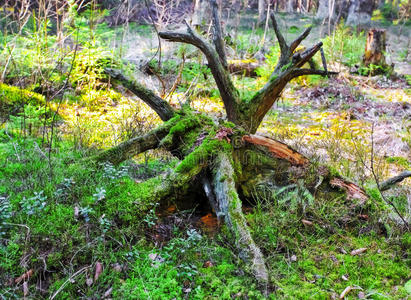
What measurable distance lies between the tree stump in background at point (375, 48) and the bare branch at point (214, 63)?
8677 millimetres

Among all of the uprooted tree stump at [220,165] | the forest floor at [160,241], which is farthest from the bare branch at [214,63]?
the forest floor at [160,241]

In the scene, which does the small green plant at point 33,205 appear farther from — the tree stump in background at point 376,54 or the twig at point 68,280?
the tree stump in background at point 376,54

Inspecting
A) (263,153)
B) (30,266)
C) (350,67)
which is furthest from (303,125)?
(30,266)

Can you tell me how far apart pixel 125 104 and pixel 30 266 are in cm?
630

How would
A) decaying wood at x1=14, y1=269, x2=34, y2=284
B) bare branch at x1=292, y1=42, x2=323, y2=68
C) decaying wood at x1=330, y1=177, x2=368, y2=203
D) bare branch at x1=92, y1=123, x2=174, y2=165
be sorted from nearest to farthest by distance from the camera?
decaying wood at x1=14, y1=269, x2=34, y2=284 < decaying wood at x1=330, y1=177, x2=368, y2=203 < bare branch at x1=92, y1=123, x2=174, y2=165 < bare branch at x1=292, y1=42, x2=323, y2=68

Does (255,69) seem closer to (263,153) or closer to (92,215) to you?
(263,153)

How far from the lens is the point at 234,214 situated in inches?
122

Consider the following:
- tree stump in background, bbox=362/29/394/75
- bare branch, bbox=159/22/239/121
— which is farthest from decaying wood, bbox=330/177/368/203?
tree stump in background, bbox=362/29/394/75

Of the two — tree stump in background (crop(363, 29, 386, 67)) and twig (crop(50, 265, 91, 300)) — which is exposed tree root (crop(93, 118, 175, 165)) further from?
tree stump in background (crop(363, 29, 386, 67))

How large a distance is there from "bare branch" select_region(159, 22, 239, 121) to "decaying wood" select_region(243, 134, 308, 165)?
54.2 inches

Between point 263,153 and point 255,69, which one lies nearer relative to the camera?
point 263,153

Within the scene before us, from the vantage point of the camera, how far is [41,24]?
6434mm

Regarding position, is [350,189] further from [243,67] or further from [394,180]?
[243,67]

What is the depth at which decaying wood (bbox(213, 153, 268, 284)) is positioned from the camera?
105 inches
